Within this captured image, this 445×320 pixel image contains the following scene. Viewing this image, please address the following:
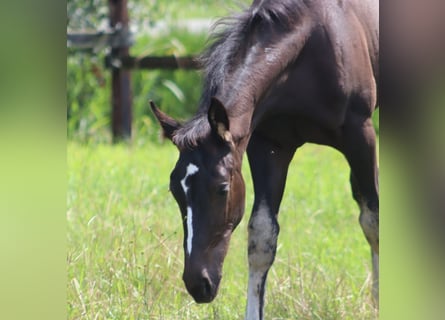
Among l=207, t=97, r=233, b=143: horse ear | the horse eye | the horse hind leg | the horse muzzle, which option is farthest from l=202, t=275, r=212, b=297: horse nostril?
the horse hind leg

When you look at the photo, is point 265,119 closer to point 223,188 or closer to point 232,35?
point 232,35

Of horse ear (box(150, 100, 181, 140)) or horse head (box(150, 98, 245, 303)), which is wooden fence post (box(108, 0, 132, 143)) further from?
horse head (box(150, 98, 245, 303))

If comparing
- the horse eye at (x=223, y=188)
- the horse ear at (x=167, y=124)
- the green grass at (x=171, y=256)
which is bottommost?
the green grass at (x=171, y=256)

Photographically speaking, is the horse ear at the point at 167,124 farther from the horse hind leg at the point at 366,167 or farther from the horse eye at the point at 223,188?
Answer: the horse hind leg at the point at 366,167

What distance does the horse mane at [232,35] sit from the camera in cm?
372

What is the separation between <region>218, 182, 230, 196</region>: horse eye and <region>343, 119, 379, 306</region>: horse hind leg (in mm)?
901

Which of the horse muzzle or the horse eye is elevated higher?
the horse eye

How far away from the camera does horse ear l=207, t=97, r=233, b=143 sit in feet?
11.1

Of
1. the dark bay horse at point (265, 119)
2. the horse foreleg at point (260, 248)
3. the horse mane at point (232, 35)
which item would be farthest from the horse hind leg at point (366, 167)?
the horse mane at point (232, 35)

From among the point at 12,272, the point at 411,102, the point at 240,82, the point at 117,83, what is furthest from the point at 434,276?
the point at 117,83

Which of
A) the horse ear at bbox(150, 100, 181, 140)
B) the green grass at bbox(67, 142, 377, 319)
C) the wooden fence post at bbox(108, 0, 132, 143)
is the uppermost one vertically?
the wooden fence post at bbox(108, 0, 132, 143)

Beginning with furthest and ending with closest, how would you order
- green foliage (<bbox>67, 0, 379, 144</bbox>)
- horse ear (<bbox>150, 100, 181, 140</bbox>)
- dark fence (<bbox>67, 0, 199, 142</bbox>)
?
green foliage (<bbox>67, 0, 379, 144</bbox>)
dark fence (<bbox>67, 0, 199, 142</bbox>)
horse ear (<bbox>150, 100, 181, 140</bbox>)

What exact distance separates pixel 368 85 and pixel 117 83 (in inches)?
219

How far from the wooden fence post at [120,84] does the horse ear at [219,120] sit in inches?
228
